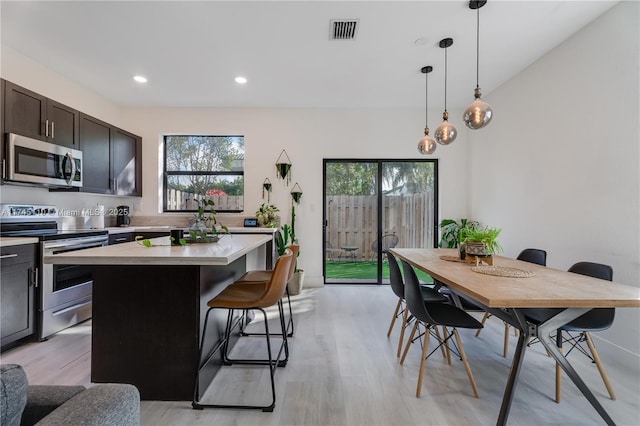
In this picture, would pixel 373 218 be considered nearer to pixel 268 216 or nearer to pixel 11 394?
pixel 268 216

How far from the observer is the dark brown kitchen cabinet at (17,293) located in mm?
2242

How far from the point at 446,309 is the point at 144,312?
6.52 feet

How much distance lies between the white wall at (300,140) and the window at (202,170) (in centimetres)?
17

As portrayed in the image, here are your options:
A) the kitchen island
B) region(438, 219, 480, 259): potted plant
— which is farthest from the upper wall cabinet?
region(438, 219, 480, 259): potted plant

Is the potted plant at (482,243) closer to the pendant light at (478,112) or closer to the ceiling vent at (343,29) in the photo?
the pendant light at (478,112)

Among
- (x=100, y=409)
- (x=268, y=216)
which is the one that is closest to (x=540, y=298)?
(x=100, y=409)

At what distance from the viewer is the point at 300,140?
4488 mm

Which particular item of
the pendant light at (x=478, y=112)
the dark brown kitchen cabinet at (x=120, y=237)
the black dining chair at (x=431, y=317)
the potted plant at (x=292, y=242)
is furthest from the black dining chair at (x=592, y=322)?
the dark brown kitchen cabinet at (x=120, y=237)

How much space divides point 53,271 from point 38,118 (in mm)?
1506

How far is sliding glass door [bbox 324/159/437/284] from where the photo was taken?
15.0 feet

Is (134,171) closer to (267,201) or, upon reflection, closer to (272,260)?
(267,201)

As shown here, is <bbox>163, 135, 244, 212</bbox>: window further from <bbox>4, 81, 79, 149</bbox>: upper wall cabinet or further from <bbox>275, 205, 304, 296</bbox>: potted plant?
<bbox>4, 81, 79, 149</bbox>: upper wall cabinet

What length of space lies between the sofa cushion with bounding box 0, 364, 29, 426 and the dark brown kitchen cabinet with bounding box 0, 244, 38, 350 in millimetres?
2392

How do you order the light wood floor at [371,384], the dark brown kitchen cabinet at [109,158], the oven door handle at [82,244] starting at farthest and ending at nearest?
1. the dark brown kitchen cabinet at [109,158]
2. the oven door handle at [82,244]
3. the light wood floor at [371,384]
